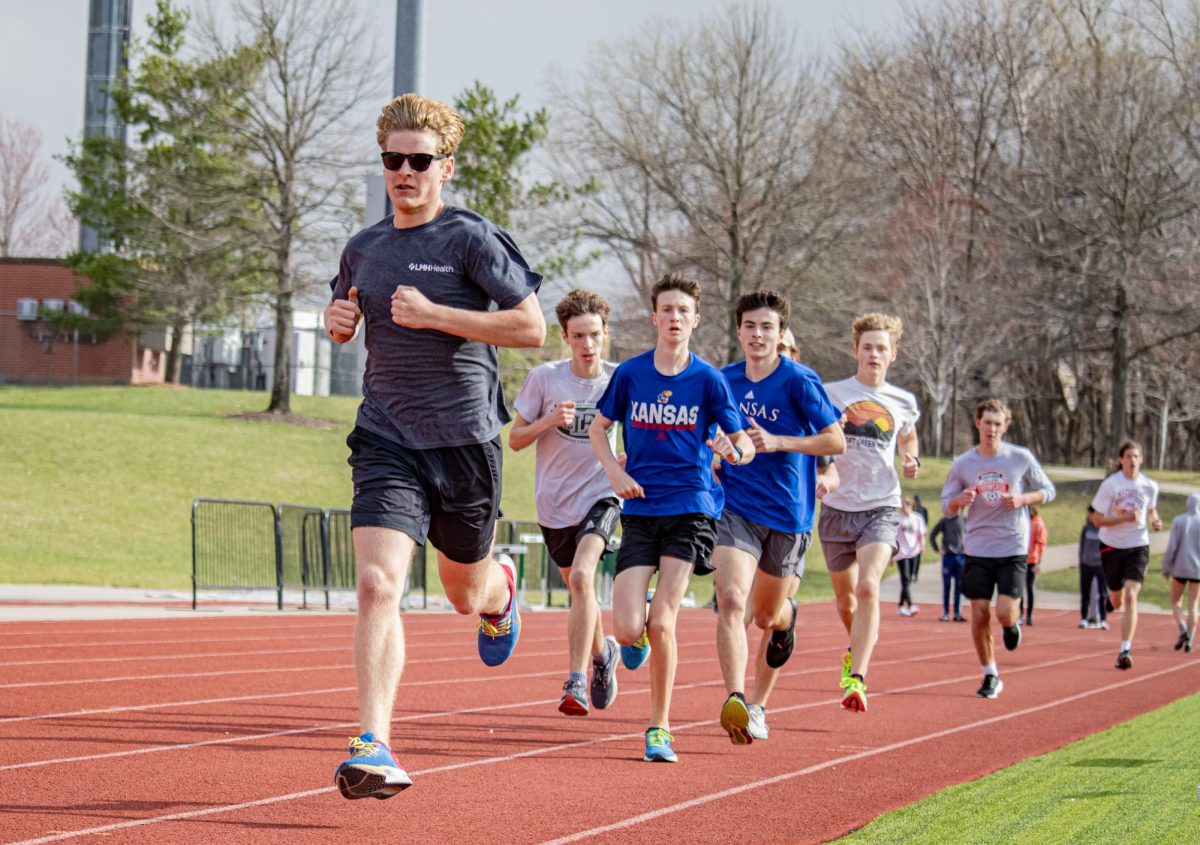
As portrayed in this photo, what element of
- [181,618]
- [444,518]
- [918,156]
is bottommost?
[181,618]

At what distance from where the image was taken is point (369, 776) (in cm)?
456

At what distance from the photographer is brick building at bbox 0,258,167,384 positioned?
49562mm

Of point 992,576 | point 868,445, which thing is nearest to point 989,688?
point 992,576

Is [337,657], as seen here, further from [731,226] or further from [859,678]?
[731,226]

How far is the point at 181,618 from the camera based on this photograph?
16375 mm

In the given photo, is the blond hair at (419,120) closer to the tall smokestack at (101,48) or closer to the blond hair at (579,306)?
the blond hair at (579,306)

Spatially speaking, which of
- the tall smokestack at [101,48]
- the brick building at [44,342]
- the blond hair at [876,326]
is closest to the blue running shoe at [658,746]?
the blond hair at [876,326]

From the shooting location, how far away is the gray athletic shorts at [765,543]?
779 cm

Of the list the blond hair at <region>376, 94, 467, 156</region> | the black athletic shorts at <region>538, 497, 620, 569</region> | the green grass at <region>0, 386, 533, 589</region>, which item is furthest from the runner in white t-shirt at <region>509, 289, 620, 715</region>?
the green grass at <region>0, 386, 533, 589</region>

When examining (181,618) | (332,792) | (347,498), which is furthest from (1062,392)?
(332,792)

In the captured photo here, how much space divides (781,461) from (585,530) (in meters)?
1.24

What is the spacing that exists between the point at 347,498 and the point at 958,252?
25998 mm

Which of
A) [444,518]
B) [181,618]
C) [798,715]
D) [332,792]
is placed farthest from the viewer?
[181,618]

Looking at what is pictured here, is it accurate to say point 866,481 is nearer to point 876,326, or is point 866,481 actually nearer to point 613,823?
point 876,326
